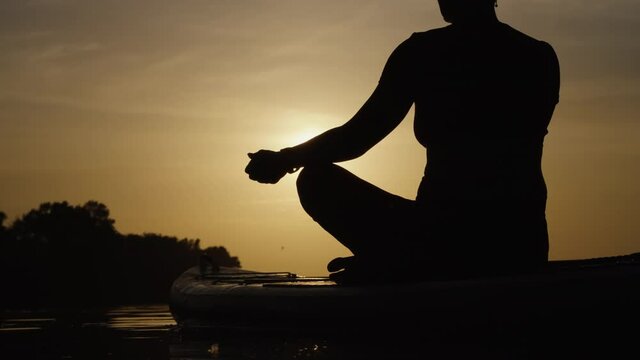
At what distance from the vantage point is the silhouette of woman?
668cm

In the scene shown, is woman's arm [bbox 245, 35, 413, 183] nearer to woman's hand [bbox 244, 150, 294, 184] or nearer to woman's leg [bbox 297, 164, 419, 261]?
woman's hand [bbox 244, 150, 294, 184]

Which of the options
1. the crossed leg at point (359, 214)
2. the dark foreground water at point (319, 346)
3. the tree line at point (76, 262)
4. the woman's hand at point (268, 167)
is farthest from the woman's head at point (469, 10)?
the tree line at point (76, 262)

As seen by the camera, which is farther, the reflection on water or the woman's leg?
the reflection on water

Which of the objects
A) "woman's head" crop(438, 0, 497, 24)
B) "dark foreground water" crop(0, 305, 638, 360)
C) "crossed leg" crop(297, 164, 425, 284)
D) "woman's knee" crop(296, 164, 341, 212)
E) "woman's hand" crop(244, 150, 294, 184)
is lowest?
"dark foreground water" crop(0, 305, 638, 360)

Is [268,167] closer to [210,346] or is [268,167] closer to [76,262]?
[210,346]

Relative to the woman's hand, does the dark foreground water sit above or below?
below

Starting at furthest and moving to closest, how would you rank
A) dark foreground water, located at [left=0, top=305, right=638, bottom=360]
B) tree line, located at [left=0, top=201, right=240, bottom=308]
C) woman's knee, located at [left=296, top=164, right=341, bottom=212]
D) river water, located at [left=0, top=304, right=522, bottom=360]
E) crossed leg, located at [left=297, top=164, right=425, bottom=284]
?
1. tree line, located at [left=0, top=201, right=240, bottom=308]
2. woman's knee, located at [left=296, top=164, right=341, bottom=212]
3. crossed leg, located at [left=297, top=164, right=425, bottom=284]
4. river water, located at [left=0, top=304, right=522, bottom=360]
5. dark foreground water, located at [left=0, top=305, right=638, bottom=360]

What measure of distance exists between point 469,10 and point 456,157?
Answer: 1.04 m

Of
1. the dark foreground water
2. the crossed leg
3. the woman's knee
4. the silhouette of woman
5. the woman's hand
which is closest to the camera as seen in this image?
the dark foreground water

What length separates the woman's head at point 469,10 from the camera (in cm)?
703

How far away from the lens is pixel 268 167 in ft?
24.4

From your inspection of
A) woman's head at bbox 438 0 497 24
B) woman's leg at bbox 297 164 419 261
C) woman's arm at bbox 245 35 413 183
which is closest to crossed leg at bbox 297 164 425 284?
woman's leg at bbox 297 164 419 261

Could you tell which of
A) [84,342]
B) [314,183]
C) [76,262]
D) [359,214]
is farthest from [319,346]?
[76,262]

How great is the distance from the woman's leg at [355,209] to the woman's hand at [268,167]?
154 mm
